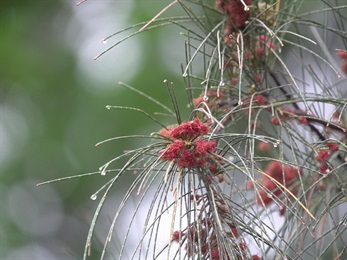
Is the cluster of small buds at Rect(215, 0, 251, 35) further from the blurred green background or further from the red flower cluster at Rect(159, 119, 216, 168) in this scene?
the blurred green background

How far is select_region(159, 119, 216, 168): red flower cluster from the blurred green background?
89.2 inches

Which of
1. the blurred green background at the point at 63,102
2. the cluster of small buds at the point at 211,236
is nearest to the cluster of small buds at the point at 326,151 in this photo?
the cluster of small buds at the point at 211,236

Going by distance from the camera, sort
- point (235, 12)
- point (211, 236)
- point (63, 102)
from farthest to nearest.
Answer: point (63, 102) → point (235, 12) → point (211, 236)

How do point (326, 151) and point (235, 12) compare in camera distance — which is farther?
point (235, 12)

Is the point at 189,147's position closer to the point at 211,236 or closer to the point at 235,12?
the point at 211,236

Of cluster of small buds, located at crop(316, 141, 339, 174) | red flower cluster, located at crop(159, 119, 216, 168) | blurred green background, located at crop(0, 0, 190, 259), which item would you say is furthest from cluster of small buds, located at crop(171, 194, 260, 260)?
blurred green background, located at crop(0, 0, 190, 259)

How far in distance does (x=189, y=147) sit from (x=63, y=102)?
2705mm

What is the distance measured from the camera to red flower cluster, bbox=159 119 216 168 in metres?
0.92

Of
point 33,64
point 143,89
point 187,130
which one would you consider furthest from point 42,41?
point 187,130

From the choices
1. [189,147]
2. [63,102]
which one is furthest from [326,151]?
[63,102]

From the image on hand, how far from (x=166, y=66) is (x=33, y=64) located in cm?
74

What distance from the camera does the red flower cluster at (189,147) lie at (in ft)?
3.02

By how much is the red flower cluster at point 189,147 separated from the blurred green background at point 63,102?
2.27 m

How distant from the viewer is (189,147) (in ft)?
3.07
